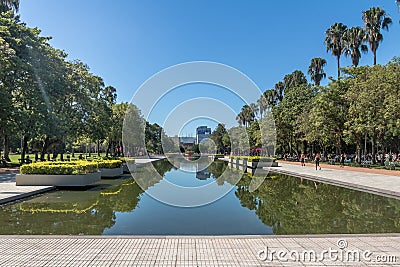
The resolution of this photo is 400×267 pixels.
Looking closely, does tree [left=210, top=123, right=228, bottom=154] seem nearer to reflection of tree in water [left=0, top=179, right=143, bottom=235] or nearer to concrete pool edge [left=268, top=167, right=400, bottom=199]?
concrete pool edge [left=268, top=167, right=400, bottom=199]

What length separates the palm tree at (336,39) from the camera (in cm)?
3981

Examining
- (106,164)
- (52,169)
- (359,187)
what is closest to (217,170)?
(106,164)

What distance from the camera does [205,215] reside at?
31.9 ft

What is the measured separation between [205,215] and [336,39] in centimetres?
3753

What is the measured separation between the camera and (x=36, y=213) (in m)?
9.34

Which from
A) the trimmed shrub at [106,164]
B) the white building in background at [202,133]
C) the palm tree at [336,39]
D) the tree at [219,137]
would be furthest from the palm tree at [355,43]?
the white building in background at [202,133]

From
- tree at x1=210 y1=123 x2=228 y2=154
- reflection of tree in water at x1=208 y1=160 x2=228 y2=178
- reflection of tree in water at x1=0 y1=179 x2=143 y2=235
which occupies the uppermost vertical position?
tree at x1=210 y1=123 x2=228 y2=154

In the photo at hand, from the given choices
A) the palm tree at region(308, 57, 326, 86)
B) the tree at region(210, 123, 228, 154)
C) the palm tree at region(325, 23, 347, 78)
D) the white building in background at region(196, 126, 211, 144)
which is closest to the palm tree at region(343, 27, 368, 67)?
the palm tree at region(325, 23, 347, 78)

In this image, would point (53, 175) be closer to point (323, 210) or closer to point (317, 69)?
point (323, 210)

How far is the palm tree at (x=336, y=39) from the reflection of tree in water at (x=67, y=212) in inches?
1415

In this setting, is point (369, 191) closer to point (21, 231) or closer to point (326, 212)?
point (326, 212)

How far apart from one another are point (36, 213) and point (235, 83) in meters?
9.44

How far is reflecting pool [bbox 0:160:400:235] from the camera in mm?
7680

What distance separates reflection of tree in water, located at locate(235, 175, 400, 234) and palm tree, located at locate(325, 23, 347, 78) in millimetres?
30305
